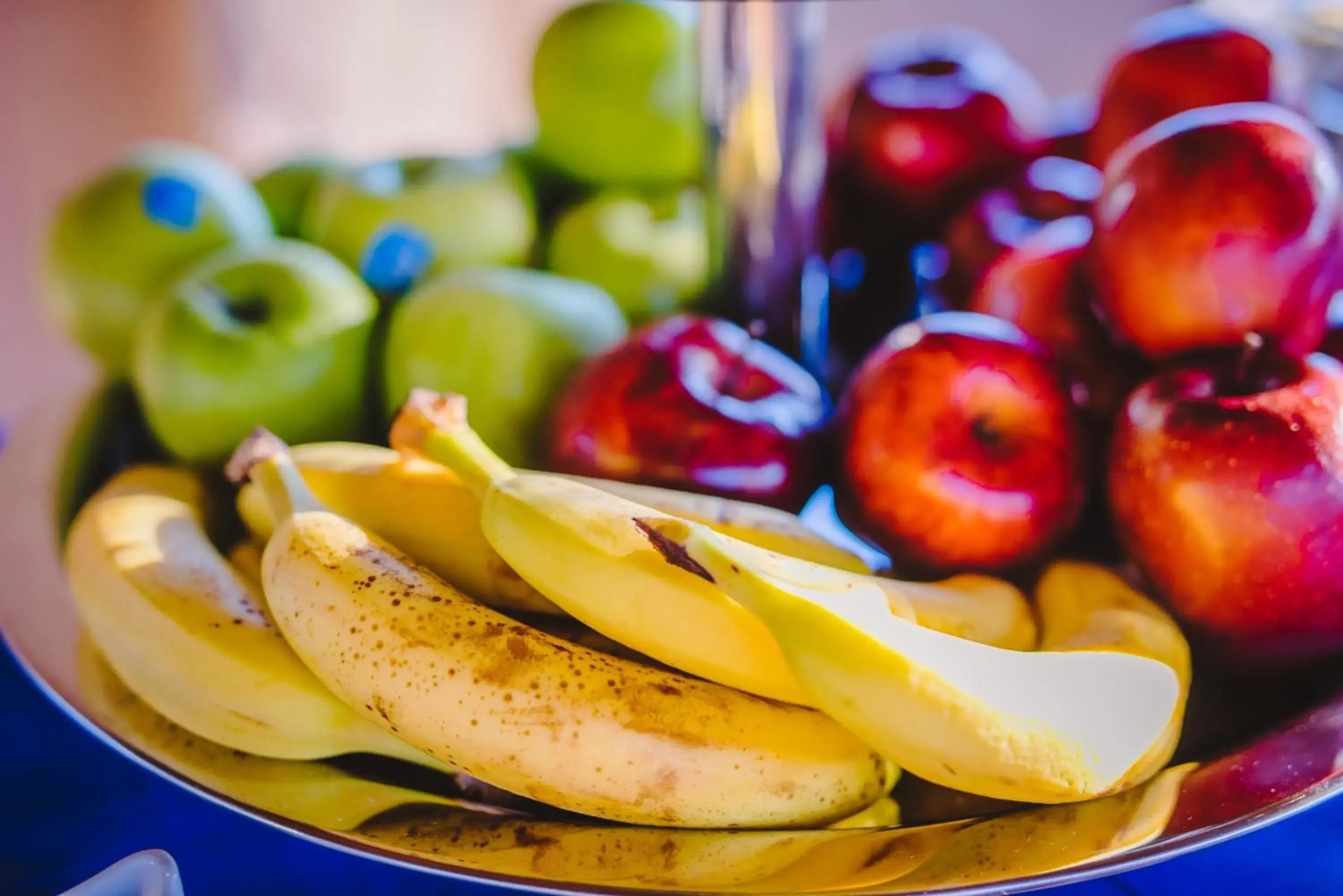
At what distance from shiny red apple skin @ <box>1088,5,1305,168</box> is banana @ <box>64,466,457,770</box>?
620 millimetres

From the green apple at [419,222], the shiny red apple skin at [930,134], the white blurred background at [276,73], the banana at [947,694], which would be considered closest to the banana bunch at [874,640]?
the banana at [947,694]

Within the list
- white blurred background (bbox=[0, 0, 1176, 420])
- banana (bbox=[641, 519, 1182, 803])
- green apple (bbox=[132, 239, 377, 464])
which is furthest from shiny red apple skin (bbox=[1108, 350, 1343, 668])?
white blurred background (bbox=[0, 0, 1176, 420])

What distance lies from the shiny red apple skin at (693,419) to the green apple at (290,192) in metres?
0.39

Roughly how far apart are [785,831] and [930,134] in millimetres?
561

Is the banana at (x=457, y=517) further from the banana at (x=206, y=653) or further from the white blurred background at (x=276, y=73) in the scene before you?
the white blurred background at (x=276, y=73)

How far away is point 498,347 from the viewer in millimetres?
609

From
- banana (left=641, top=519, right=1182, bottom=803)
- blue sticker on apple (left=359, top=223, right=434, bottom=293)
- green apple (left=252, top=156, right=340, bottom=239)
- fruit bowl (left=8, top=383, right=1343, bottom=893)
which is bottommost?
fruit bowl (left=8, top=383, right=1343, bottom=893)

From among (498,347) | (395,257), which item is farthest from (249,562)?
(395,257)

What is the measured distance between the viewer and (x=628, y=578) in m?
0.37

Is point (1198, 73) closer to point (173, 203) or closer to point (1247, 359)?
point (1247, 359)

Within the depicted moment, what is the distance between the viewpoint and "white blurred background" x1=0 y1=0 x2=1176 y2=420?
176 cm

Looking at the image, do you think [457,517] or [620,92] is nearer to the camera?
[457,517]

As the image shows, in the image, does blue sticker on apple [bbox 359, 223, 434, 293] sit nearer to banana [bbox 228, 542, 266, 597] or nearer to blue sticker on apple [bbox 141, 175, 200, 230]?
blue sticker on apple [bbox 141, 175, 200, 230]

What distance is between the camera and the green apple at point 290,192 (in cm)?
83
